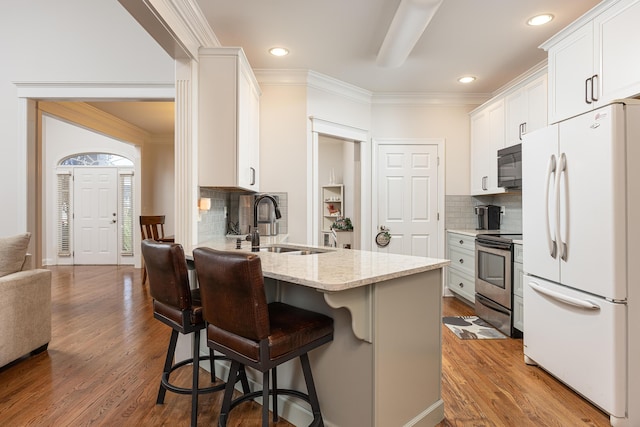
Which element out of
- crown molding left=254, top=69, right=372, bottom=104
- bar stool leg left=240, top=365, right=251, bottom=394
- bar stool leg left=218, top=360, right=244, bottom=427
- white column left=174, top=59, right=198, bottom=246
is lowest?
bar stool leg left=240, top=365, right=251, bottom=394

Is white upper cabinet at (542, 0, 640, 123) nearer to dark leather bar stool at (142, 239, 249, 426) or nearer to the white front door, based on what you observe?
dark leather bar stool at (142, 239, 249, 426)

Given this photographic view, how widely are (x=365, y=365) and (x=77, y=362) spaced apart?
234cm

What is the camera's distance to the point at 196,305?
1976mm

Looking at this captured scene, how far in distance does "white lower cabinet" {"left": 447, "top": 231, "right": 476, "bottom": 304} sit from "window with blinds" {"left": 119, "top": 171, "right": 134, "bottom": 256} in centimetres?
602

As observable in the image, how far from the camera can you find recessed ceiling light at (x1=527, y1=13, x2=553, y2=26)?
2764 mm

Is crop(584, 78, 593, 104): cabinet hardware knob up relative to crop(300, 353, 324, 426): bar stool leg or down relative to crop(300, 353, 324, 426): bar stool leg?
→ up

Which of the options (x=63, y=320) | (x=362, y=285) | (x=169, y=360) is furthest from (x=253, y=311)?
(x=63, y=320)

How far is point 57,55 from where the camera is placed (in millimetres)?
3666

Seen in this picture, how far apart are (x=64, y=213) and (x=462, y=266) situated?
24.4ft

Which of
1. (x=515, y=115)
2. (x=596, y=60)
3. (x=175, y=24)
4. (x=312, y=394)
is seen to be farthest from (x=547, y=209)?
(x=175, y=24)

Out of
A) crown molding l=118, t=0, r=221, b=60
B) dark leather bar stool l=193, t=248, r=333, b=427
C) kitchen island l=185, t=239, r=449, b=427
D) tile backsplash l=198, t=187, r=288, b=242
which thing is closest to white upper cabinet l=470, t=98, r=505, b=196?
tile backsplash l=198, t=187, r=288, b=242

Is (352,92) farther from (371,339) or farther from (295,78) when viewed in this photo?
(371,339)

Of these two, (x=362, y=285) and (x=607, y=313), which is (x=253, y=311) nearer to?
(x=362, y=285)

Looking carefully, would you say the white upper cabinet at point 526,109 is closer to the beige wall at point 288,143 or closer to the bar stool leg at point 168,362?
the beige wall at point 288,143
